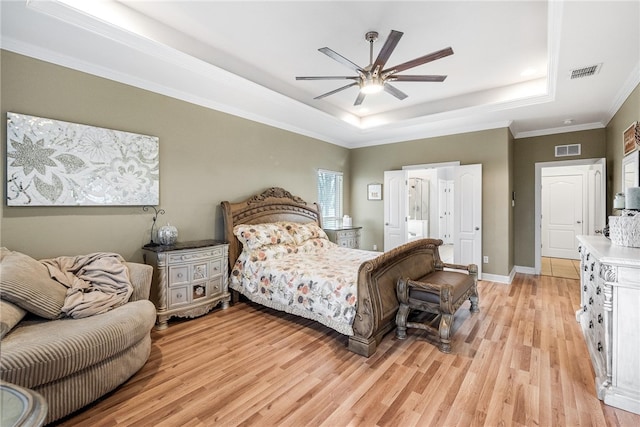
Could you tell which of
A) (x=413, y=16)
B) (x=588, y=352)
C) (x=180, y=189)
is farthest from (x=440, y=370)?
(x=180, y=189)

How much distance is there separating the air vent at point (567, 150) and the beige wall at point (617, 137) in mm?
414

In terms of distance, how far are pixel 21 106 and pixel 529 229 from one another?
289 inches

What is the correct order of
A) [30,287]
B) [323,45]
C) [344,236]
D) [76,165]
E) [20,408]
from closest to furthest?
[20,408]
[30,287]
[76,165]
[323,45]
[344,236]

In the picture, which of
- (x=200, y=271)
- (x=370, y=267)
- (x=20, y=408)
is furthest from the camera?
(x=200, y=271)

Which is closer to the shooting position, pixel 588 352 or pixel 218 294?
pixel 588 352

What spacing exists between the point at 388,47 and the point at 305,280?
7.51 ft

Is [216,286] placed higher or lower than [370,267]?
lower

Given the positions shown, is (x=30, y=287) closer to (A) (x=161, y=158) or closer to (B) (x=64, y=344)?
(B) (x=64, y=344)

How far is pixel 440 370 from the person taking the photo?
2.36 m

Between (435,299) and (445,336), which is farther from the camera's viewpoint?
(435,299)

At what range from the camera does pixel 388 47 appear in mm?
2316

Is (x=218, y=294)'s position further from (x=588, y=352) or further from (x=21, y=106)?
(x=588, y=352)

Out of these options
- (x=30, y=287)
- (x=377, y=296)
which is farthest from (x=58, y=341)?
(x=377, y=296)

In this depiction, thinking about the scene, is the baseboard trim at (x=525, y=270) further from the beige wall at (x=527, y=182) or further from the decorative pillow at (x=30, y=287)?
the decorative pillow at (x=30, y=287)
